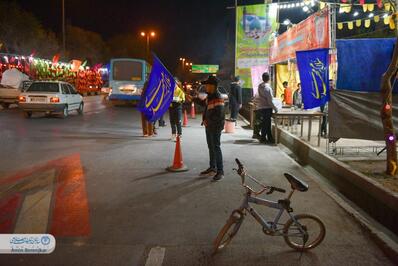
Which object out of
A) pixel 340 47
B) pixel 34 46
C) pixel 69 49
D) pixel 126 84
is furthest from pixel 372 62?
pixel 69 49

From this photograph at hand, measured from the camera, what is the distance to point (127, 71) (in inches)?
1172

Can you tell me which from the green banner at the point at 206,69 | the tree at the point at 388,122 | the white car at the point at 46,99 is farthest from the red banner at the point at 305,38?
the green banner at the point at 206,69

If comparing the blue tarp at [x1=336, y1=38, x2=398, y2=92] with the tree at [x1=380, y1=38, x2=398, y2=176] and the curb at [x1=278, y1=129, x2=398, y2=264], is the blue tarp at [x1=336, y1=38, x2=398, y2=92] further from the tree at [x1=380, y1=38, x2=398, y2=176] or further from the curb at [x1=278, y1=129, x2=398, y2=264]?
the curb at [x1=278, y1=129, x2=398, y2=264]

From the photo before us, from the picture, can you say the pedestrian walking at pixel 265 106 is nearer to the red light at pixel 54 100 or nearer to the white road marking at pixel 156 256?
the white road marking at pixel 156 256

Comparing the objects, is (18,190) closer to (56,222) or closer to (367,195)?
(56,222)

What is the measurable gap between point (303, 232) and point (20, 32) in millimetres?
38535

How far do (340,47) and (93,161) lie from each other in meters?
5.97

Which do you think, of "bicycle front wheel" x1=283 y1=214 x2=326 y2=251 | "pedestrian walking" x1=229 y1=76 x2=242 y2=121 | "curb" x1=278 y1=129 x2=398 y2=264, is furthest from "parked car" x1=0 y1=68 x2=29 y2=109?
"bicycle front wheel" x1=283 y1=214 x2=326 y2=251

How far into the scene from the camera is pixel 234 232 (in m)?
4.83

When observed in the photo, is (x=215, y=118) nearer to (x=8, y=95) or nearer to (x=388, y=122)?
(x=388, y=122)

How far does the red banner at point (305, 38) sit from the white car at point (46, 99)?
32.6 feet

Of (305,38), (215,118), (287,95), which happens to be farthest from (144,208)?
(287,95)

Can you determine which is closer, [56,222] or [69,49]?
[56,222]

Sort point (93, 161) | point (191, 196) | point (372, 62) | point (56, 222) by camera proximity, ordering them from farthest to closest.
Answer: point (93, 161)
point (372, 62)
point (191, 196)
point (56, 222)
